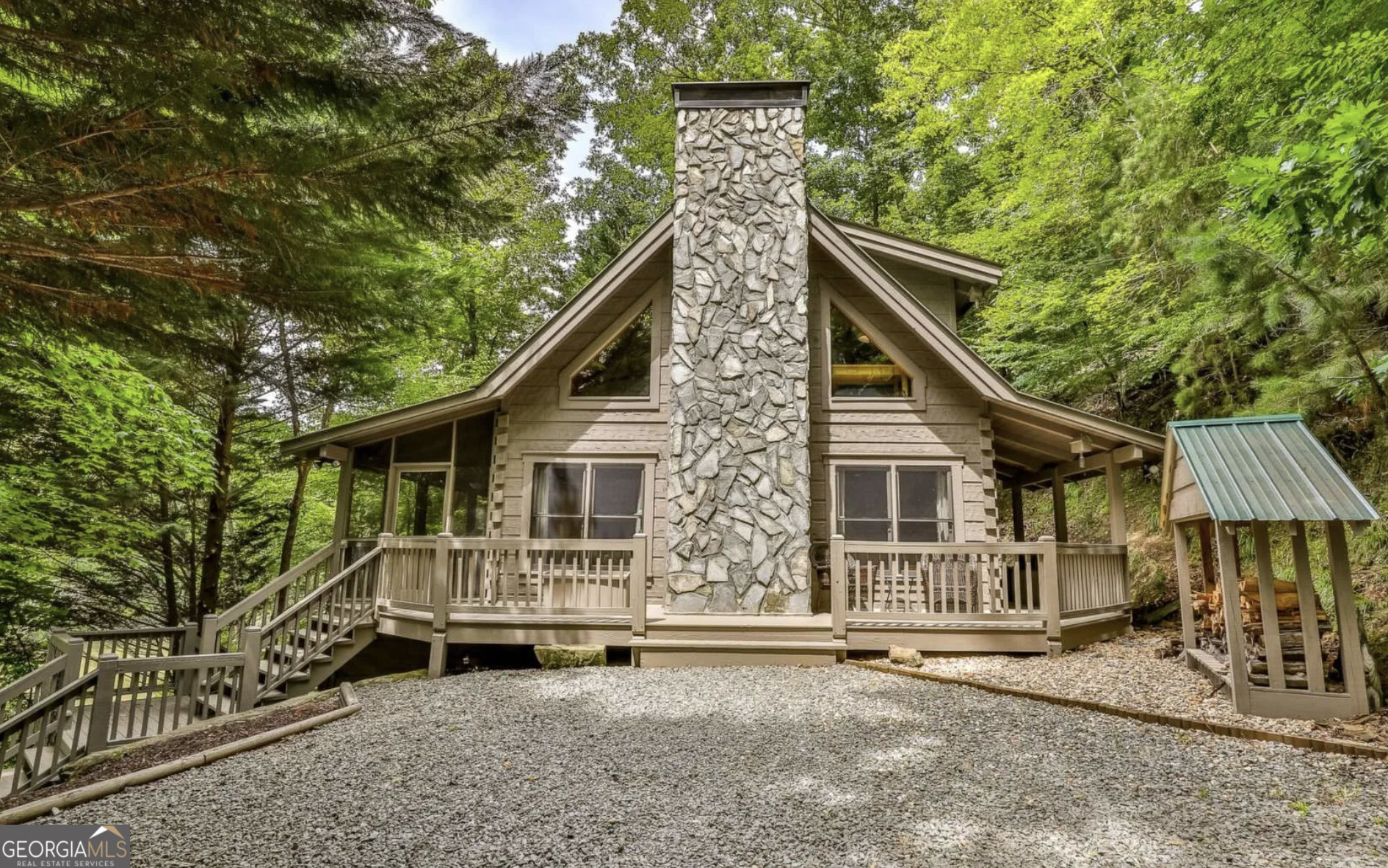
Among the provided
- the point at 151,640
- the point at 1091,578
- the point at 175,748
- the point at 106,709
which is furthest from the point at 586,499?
the point at 1091,578

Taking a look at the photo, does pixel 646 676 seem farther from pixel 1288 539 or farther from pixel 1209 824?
pixel 1288 539

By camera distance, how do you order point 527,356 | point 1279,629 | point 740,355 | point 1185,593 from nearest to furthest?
point 1279,629 < point 1185,593 < point 740,355 < point 527,356

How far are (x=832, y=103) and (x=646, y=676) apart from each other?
22.6 metres

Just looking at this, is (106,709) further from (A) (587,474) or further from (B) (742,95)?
(B) (742,95)

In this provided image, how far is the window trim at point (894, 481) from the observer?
9523 mm

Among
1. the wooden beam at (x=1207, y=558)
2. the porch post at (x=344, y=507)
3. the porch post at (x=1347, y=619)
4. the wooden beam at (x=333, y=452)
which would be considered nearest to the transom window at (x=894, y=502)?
the wooden beam at (x=1207, y=558)

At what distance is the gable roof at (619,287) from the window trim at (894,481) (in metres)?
1.14

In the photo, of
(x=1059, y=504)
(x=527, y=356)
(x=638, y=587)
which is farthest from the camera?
(x=1059, y=504)

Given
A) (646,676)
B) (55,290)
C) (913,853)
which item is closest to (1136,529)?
(646,676)

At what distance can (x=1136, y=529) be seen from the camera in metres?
12.4

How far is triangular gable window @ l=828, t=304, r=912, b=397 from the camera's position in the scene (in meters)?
10.1

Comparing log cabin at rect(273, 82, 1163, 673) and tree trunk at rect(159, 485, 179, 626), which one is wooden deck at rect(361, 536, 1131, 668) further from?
tree trunk at rect(159, 485, 179, 626)

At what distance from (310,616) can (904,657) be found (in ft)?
23.5

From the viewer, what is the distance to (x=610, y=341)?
10414 millimetres
